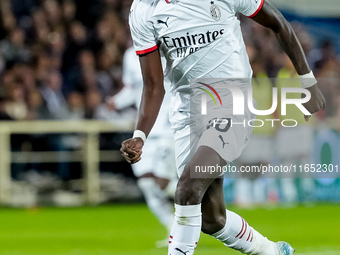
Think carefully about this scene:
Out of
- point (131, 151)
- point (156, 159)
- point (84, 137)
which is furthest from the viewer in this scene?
point (84, 137)

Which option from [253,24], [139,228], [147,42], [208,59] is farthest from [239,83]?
[253,24]

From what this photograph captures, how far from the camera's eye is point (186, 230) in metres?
4.78

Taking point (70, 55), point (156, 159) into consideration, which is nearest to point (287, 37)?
point (156, 159)

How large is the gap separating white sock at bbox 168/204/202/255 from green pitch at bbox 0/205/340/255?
2423 millimetres

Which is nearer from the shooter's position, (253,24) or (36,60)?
(36,60)

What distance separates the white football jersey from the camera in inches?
202

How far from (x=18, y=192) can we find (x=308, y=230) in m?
5.19

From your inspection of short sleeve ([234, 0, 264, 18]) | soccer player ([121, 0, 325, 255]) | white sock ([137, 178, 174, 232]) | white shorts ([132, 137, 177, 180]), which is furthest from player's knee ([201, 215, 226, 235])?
white shorts ([132, 137, 177, 180])

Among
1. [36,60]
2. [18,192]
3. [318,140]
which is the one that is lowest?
[18,192]

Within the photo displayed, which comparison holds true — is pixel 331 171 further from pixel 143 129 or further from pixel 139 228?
pixel 143 129

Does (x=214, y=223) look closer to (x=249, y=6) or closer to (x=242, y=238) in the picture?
(x=242, y=238)

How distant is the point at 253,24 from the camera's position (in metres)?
15.9

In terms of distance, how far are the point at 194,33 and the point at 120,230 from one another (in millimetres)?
4881

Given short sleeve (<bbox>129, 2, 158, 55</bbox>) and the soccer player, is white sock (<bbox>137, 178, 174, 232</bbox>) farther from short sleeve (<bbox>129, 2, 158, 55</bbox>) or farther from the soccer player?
short sleeve (<bbox>129, 2, 158, 55</bbox>)
